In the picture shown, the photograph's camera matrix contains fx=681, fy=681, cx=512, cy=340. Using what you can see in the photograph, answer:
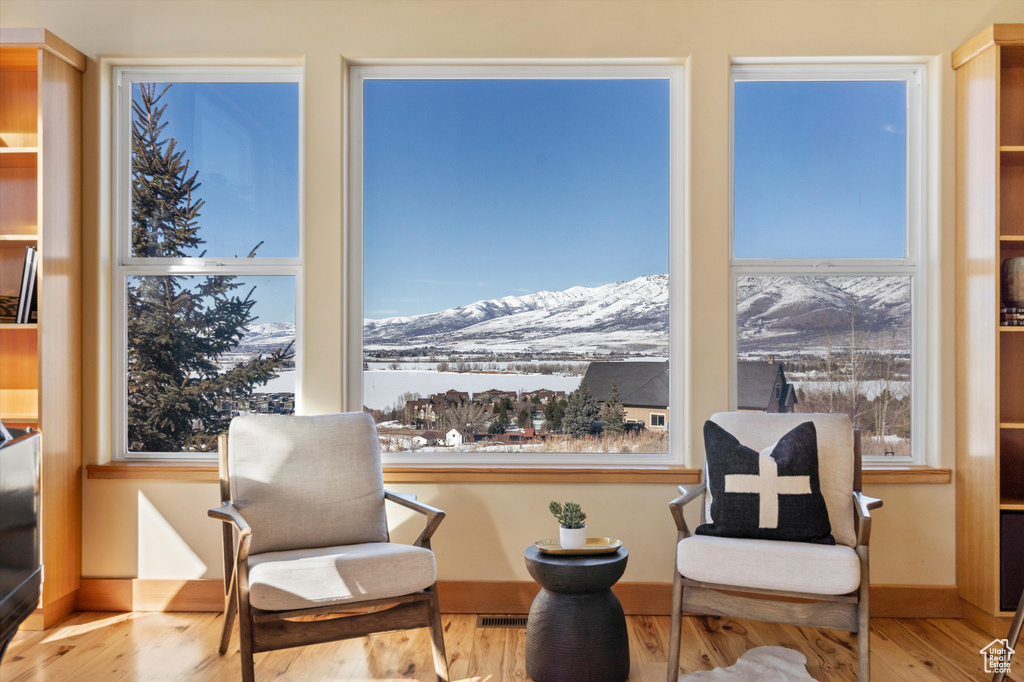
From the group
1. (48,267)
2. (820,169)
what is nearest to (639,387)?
(820,169)

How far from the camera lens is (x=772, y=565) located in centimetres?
232

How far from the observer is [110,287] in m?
3.31

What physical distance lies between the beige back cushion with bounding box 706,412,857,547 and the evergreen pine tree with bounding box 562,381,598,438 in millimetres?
670

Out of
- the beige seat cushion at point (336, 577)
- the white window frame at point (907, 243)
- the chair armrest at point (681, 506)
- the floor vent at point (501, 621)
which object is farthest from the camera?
the white window frame at point (907, 243)

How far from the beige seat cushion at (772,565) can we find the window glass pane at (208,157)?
2379 millimetres

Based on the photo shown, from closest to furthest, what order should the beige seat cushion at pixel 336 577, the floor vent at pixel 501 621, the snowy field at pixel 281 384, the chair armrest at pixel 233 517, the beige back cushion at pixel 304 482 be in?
the beige seat cushion at pixel 336 577 < the chair armrest at pixel 233 517 < the beige back cushion at pixel 304 482 < the floor vent at pixel 501 621 < the snowy field at pixel 281 384

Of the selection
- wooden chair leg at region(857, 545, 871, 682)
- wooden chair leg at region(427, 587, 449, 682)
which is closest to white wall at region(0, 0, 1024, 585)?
wooden chair leg at region(427, 587, 449, 682)

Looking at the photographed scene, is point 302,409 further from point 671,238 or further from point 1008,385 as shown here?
point 1008,385

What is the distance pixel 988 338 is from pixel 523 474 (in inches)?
83.3

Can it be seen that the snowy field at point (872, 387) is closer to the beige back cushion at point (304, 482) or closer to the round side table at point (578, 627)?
the round side table at point (578, 627)

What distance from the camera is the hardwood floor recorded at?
2.53 meters

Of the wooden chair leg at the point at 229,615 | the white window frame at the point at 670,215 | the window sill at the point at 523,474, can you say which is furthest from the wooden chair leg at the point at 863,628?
the wooden chair leg at the point at 229,615

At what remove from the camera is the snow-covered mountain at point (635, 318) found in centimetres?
331

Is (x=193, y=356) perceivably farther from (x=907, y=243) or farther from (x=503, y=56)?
(x=907, y=243)
